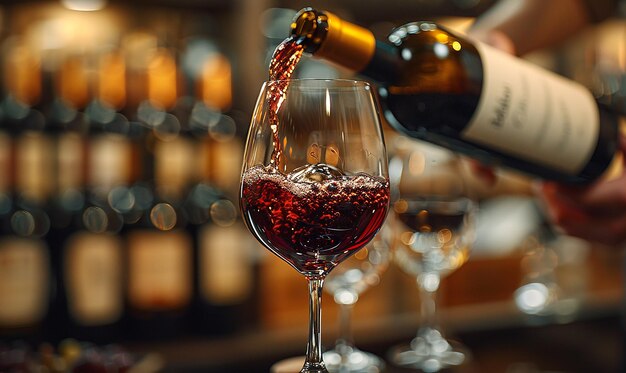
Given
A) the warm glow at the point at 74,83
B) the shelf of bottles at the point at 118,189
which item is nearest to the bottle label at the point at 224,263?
the shelf of bottles at the point at 118,189

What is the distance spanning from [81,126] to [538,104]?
136 centimetres

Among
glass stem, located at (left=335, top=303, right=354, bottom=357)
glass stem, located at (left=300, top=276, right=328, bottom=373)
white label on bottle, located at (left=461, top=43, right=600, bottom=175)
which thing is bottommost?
glass stem, located at (left=335, top=303, right=354, bottom=357)

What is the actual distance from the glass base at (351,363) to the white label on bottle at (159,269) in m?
1.14

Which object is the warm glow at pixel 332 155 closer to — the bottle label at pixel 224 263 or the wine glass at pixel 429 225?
the wine glass at pixel 429 225

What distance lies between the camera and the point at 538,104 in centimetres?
90

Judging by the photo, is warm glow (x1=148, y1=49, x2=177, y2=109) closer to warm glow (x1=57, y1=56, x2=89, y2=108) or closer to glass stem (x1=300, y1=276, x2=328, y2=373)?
warm glow (x1=57, y1=56, x2=89, y2=108)

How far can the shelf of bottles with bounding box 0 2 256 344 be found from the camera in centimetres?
196

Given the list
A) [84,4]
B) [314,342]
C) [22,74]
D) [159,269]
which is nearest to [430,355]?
[314,342]

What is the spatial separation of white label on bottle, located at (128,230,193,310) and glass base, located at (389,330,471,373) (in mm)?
1050

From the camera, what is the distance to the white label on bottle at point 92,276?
1.97m

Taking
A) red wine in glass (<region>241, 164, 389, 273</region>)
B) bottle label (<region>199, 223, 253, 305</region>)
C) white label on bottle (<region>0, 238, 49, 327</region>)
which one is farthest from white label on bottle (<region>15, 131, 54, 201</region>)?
red wine in glass (<region>241, 164, 389, 273</region>)

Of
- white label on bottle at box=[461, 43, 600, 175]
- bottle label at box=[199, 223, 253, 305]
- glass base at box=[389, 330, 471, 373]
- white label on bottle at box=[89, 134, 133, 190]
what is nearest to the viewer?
white label on bottle at box=[461, 43, 600, 175]

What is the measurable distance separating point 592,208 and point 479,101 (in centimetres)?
36

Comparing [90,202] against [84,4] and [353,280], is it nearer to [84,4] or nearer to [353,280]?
[84,4]
